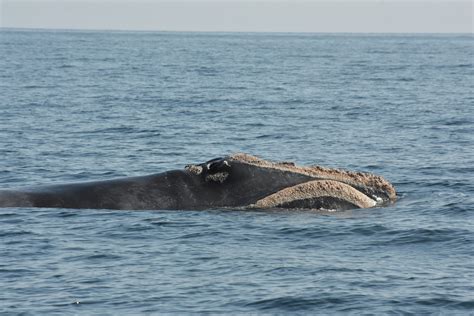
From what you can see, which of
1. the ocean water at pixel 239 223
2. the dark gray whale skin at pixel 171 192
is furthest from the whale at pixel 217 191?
the ocean water at pixel 239 223

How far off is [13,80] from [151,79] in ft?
38.0

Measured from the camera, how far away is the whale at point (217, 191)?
834 inches

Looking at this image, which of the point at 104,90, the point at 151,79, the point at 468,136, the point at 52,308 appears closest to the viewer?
the point at 52,308

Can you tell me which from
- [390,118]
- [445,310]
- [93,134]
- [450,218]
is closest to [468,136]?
[390,118]

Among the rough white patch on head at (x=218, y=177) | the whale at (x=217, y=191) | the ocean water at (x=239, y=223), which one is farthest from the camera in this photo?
the whale at (x=217, y=191)

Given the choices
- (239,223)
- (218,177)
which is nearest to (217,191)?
(218,177)

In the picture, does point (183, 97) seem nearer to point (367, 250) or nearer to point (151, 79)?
point (151, 79)

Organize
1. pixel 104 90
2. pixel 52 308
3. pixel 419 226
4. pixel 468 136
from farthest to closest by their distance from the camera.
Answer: pixel 104 90 → pixel 468 136 → pixel 419 226 → pixel 52 308

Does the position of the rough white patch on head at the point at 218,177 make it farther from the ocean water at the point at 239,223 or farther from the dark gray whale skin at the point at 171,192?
the ocean water at the point at 239,223

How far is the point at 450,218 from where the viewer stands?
864 inches

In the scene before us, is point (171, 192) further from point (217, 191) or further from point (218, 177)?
point (218, 177)

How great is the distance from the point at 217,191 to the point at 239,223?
1153mm

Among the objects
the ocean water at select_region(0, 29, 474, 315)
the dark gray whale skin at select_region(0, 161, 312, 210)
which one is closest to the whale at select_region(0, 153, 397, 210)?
the dark gray whale skin at select_region(0, 161, 312, 210)

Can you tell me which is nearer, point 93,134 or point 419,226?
point 419,226
